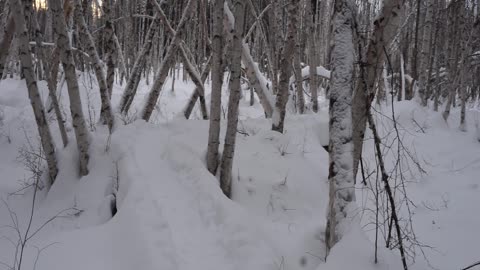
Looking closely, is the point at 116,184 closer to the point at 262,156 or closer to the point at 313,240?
the point at 262,156

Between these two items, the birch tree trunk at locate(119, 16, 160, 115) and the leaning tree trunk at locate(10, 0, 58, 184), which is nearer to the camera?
the leaning tree trunk at locate(10, 0, 58, 184)

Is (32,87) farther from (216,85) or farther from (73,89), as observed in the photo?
(216,85)

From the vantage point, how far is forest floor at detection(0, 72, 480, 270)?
270 cm

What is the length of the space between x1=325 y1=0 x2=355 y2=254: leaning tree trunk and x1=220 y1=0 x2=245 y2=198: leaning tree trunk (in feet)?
3.09

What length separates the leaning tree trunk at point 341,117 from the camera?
7.99 ft

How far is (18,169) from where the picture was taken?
5582mm

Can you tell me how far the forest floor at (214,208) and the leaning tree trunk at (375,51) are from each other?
237mm

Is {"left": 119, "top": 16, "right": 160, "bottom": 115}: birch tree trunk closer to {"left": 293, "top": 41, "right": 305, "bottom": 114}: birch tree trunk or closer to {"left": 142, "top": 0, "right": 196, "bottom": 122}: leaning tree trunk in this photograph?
{"left": 142, "top": 0, "right": 196, "bottom": 122}: leaning tree trunk

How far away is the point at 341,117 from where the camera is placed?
2.45 metres

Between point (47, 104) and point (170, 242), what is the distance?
5.93 metres

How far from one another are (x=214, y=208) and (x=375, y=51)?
6.03ft

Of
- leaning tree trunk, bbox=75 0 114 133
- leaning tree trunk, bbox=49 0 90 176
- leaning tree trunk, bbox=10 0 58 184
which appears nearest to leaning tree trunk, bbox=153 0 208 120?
leaning tree trunk, bbox=75 0 114 133

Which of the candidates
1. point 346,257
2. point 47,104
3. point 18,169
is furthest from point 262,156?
point 47,104

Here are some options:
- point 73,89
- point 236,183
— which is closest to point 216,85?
point 236,183
